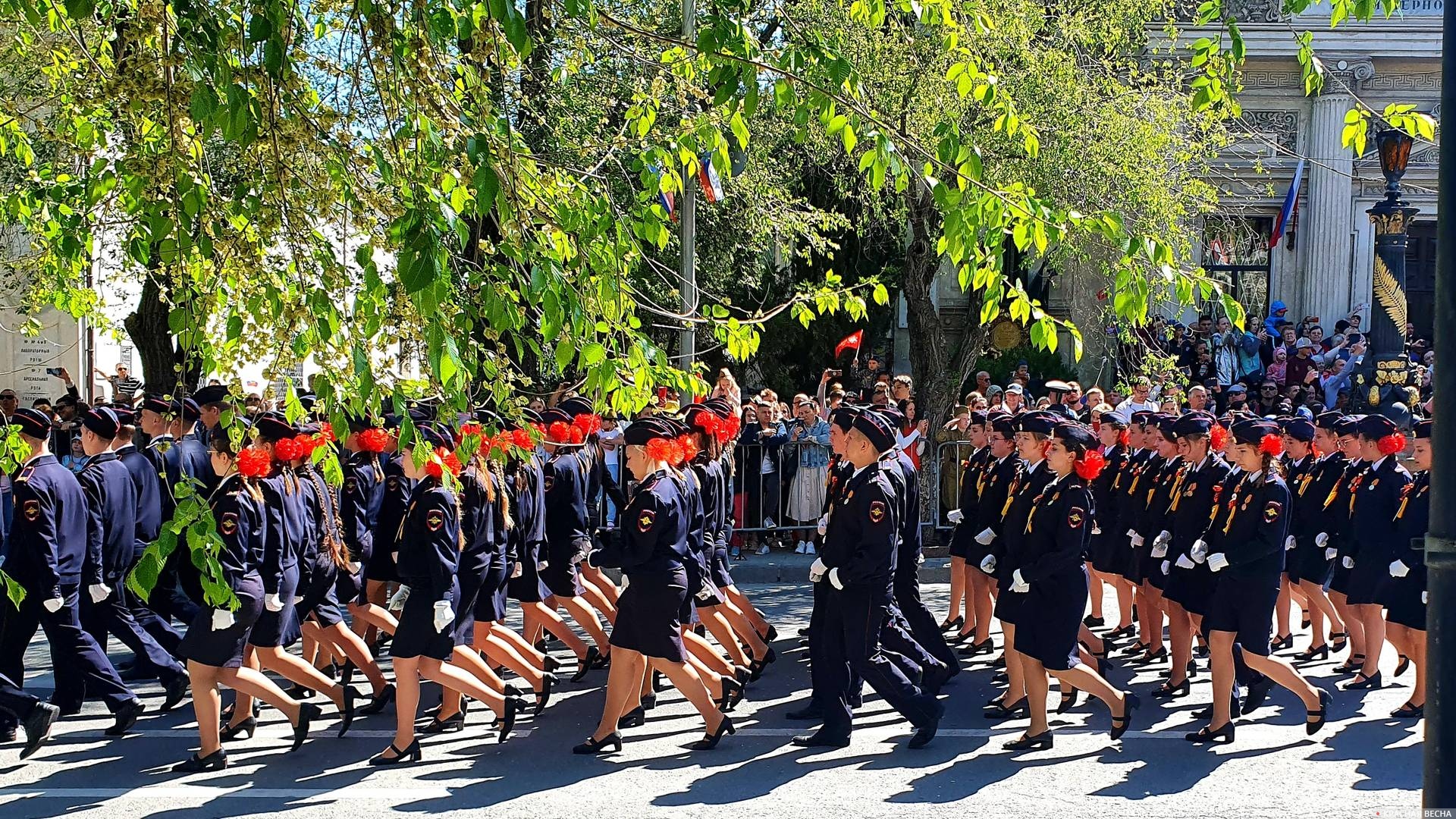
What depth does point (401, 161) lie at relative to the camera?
4844 millimetres

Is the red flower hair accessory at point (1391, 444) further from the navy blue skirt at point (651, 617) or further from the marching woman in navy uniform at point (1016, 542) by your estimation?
the navy blue skirt at point (651, 617)

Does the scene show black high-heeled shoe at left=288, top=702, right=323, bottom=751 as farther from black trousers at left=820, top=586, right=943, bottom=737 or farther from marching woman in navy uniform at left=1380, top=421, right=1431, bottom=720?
marching woman in navy uniform at left=1380, top=421, right=1431, bottom=720

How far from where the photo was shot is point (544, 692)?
8.53 m

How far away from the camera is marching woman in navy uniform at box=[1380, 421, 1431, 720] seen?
8.26 metres

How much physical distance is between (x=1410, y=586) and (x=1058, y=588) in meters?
2.52

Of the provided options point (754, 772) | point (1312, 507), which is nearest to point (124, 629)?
point (754, 772)

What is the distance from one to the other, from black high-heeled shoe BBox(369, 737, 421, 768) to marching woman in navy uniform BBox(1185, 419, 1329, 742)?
434 centimetres

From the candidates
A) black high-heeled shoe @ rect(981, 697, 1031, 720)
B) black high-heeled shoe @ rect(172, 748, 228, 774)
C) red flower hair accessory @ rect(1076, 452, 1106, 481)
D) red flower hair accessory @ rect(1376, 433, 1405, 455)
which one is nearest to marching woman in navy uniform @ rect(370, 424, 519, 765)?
black high-heeled shoe @ rect(172, 748, 228, 774)

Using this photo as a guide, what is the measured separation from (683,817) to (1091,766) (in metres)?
2.33

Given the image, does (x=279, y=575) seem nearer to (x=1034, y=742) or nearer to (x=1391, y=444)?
(x=1034, y=742)

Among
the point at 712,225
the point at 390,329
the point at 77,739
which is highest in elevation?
the point at 712,225

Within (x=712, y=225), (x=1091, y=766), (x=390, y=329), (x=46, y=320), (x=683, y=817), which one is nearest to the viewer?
(x=390, y=329)

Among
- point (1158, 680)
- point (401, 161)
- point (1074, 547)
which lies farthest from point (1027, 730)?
point (401, 161)

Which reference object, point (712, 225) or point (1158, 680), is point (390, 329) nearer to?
point (1158, 680)
